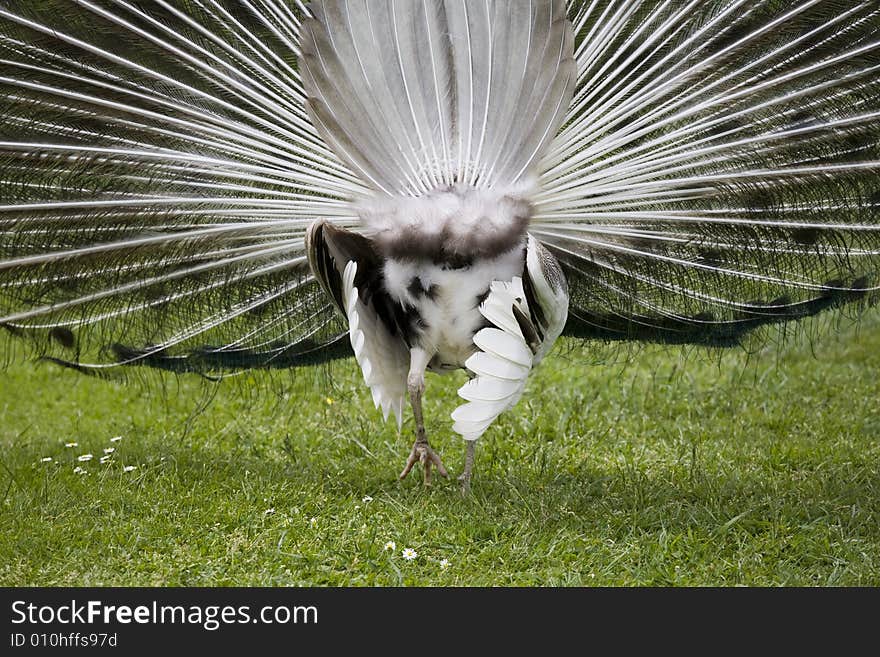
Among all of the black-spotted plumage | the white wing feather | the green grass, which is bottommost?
the green grass

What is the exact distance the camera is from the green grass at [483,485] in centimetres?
433

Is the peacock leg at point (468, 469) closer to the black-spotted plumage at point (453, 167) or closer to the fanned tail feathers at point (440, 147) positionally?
the black-spotted plumage at point (453, 167)

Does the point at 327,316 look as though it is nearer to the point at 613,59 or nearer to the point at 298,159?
the point at 298,159

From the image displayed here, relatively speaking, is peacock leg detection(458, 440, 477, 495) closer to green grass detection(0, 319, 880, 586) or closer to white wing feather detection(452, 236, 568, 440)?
green grass detection(0, 319, 880, 586)

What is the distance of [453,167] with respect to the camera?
4414 millimetres

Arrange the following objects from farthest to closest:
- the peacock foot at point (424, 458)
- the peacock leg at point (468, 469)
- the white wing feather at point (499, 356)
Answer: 1. the peacock leg at point (468, 469)
2. the peacock foot at point (424, 458)
3. the white wing feather at point (499, 356)

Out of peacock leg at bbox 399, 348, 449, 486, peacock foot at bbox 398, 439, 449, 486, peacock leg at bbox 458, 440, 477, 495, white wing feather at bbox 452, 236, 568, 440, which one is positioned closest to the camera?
white wing feather at bbox 452, 236, 568, 440

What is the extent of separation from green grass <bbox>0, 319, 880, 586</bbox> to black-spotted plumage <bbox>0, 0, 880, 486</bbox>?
2.02ft

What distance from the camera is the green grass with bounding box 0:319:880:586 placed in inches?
171

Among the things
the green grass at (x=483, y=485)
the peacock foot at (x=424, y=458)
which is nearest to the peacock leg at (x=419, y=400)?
the peacock foot at (x=424, y=458)

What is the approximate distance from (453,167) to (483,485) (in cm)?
160

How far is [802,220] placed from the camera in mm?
4574

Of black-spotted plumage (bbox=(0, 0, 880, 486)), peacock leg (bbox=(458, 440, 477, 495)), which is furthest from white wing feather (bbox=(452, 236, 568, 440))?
peacock leg (bbox=(458, 440, 477, 495))

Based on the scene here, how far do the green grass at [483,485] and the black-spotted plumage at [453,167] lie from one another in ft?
2.02
